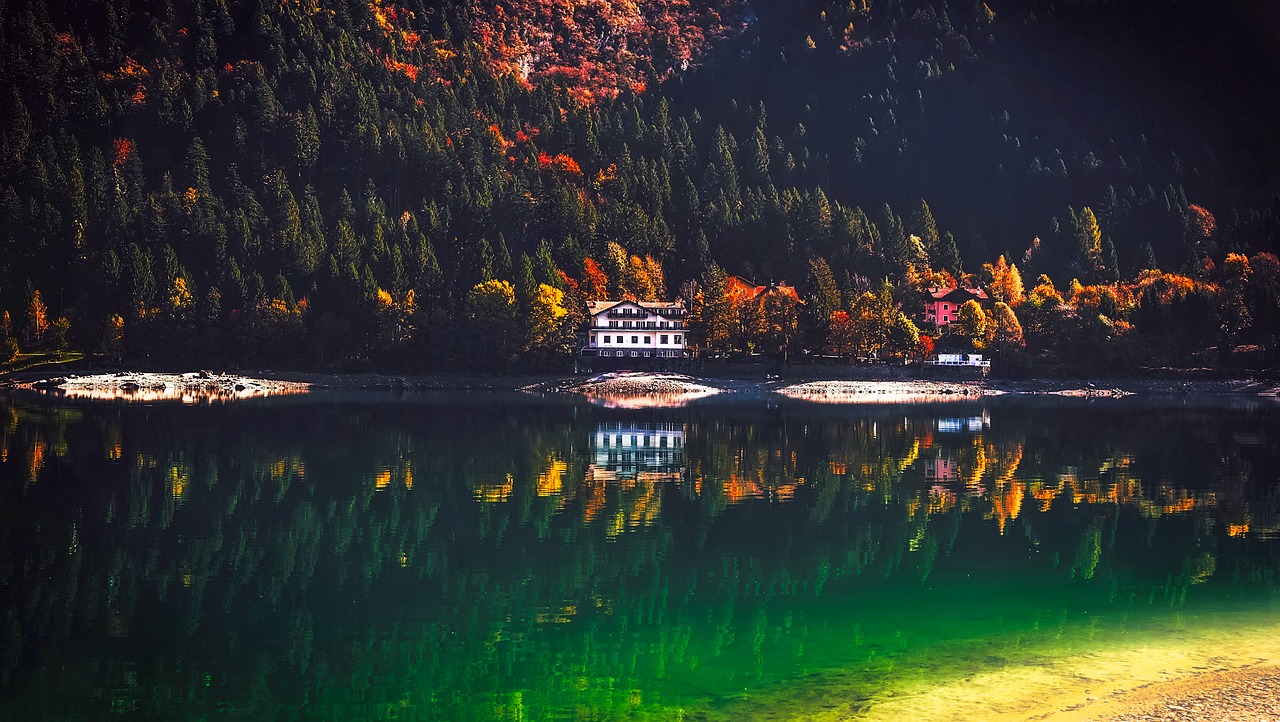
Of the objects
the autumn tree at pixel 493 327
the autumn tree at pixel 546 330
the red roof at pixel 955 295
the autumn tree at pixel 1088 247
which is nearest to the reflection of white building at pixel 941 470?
the autumn tree at pixel 546 330

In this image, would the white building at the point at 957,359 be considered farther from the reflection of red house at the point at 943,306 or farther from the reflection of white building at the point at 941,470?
the reflection of white building at the point at 941,470

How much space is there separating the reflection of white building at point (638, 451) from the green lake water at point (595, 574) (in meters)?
0.35

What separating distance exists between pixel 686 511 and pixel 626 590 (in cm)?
1035

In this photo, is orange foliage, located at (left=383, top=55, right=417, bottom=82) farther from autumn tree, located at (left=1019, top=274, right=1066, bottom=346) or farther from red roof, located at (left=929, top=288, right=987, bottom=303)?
autumn tree, located at (left=1019, top=274, right=1066, bottom=346)

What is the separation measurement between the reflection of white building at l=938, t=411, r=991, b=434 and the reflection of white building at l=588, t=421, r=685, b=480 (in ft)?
47.4

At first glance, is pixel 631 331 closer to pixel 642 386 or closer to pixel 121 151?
pixel 642 386

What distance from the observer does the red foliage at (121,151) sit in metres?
147

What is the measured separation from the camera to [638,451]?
5056 cm

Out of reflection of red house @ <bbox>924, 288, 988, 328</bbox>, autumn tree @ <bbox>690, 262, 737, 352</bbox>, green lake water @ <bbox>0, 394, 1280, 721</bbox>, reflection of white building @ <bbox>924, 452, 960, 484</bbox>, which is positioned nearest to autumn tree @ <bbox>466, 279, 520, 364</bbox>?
autumn tree @ <bbox>690, 262, 737, 352</bbox>

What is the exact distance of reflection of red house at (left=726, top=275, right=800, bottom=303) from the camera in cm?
11750

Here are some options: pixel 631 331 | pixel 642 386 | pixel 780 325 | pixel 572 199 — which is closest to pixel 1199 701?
pixel 642 386

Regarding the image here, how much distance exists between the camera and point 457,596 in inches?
911

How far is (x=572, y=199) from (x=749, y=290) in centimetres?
2444

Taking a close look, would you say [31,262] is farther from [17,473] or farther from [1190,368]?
[1190,368]
